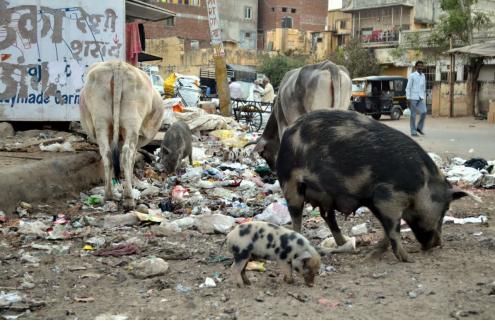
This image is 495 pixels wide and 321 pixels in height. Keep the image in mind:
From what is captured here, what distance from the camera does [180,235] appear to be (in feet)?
18.7

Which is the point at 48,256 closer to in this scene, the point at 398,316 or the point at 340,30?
the point at 398,316

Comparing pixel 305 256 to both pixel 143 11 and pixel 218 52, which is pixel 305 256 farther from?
pixel 218 52

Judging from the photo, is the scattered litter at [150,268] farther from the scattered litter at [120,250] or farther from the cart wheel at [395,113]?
the cart wheel at [395,113]

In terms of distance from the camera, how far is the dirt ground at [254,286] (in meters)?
3.68

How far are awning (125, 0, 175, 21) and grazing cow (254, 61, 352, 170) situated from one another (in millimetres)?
4737

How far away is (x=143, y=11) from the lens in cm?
1306

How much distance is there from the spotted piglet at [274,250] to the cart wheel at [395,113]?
82.2ft

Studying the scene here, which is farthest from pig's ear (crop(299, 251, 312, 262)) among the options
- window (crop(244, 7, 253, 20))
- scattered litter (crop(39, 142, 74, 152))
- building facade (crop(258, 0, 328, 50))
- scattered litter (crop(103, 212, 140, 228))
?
window (crop(244, 7, 253, 20))

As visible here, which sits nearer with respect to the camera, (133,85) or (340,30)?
(133,85)

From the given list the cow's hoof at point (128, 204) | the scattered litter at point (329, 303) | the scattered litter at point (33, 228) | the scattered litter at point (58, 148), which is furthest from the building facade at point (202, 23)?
the scattered litter at point (329, 303)

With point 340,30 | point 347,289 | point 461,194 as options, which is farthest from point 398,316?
point 340,30

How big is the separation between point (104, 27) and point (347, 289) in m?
8.48

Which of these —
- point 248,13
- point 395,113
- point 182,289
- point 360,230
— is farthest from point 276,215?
point 248,13

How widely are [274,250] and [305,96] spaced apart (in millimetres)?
4490
